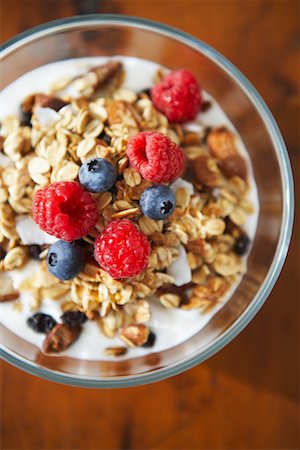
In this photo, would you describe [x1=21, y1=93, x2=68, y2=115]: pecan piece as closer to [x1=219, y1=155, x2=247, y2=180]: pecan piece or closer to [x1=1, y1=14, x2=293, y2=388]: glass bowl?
[x1=1, y1=14, x2=293, y2=388]: glass bowl

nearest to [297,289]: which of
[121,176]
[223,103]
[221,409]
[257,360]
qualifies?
[257,360]

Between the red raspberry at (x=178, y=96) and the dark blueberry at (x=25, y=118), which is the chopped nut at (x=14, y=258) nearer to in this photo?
the dark blueberry at (x=25, y=118)

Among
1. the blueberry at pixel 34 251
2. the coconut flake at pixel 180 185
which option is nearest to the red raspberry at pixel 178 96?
the coconut flake at pixel 180 185

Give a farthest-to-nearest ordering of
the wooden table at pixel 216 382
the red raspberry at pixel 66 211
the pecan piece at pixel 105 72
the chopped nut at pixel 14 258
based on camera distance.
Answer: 1. the wooden table at pixel 216 382
2. the pecan piece at pixel 105 72
3. the chopped nut at pixel 14 258
4. the red raspberry at pixel 66 211

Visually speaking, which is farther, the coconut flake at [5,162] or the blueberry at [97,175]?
the coconut flake at [5,162]

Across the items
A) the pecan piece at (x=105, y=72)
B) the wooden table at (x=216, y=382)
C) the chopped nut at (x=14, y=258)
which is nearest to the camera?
the chopped nut at (x=14, y=258)

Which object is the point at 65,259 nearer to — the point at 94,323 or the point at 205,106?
the point at 94,323

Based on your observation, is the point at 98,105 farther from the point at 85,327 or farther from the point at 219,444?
the point at 219,444

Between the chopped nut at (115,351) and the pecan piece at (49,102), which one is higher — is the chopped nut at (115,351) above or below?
below

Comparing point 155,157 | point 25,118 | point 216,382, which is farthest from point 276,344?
point 25,118
